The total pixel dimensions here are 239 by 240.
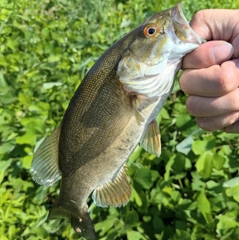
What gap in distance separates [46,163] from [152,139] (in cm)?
48

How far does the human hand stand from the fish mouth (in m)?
0.05

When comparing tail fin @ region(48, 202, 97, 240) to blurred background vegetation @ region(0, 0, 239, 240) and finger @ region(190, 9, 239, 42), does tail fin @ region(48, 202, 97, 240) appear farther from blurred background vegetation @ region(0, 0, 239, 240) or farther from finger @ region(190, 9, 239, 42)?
finger @ region(190, 9, 239, 42)

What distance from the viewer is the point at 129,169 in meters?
2.26

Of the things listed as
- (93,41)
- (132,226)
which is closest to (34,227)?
(132,226)

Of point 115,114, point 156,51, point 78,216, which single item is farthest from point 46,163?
point 156,51

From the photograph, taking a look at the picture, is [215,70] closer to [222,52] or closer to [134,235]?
[222,52]

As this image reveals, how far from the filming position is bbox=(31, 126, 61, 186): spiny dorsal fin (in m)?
1.63

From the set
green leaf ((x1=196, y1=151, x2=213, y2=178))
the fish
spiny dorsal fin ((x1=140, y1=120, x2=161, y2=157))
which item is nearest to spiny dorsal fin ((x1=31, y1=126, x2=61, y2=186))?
the fish

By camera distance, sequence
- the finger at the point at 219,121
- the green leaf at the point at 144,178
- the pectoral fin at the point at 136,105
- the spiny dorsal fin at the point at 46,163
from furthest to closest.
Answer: the green leaf at the point at 144,178, the spiny dorsal fin at the point at 46,163, the finger at the point at 219,121, the pectoral fin at the point at 136,105

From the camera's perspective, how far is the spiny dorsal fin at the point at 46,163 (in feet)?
5.34

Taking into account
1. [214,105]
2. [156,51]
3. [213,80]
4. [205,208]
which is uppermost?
[156,51]

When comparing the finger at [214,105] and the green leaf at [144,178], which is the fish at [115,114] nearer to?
the finger at [214,105]

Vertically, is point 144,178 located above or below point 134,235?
above

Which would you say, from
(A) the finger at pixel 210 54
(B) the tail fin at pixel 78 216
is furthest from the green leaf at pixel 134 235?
(A) the finger at pixel 210 54
